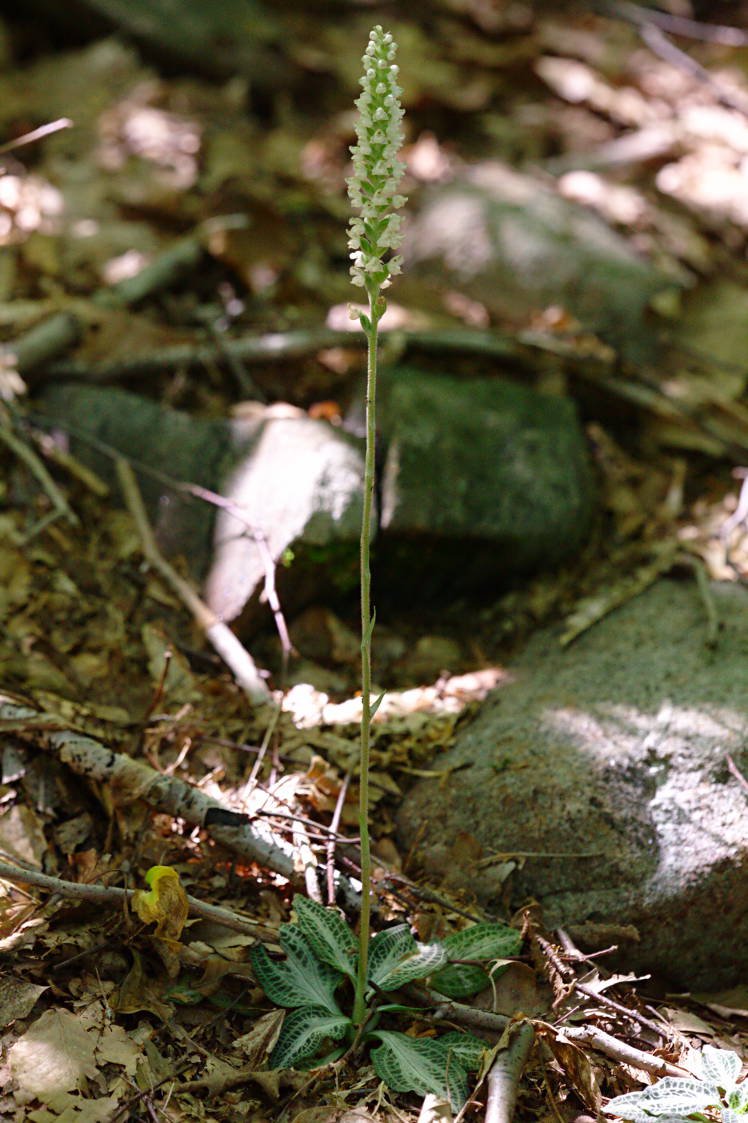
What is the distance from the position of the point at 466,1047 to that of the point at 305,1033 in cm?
38

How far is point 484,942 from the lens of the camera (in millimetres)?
2301

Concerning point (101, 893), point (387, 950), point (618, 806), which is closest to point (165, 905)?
point (101, 893)

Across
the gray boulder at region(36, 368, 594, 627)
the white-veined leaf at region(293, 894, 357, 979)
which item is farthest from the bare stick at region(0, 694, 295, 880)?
the gray boulder at region(36, 368, 594, 627)

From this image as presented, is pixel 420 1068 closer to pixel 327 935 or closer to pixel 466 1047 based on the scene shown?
pixel 466 1047

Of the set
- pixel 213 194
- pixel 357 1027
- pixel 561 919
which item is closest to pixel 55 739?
pixel 357 1027

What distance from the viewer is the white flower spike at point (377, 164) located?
5.58 ft

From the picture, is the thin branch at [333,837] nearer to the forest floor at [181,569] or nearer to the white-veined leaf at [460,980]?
the forest floor at [181,569]

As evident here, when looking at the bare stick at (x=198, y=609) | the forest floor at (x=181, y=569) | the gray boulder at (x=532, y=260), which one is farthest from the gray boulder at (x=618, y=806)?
the gray boulder at (x=532, y=260)

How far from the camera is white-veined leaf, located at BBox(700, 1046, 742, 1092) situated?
6.57 ft

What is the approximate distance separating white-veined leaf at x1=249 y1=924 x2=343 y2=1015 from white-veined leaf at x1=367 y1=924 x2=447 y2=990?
0.36ft

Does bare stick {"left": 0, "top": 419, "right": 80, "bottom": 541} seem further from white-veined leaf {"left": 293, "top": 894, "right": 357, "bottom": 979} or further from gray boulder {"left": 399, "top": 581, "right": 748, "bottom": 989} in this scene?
white-veined leaf {"left": 293, "top": 894, "right": 357, "bottom": 979}

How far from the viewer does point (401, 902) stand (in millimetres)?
2455

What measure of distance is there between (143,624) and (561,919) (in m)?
1.67

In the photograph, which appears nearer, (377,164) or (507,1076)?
(377,164)
